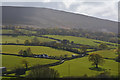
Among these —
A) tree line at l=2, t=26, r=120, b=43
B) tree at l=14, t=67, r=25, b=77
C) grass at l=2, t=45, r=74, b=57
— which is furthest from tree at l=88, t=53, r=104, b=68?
tree at l=14, t=67, r=25, b=77

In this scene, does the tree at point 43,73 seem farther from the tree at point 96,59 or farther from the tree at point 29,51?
the tree at point 96,59

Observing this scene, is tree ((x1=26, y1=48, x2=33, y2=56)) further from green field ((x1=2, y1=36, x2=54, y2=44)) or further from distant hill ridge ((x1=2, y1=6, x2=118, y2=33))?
distant hill ridge ((x1=2, y1=6, x2=118, y2=33))

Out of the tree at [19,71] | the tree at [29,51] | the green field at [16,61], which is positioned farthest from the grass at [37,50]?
the tree at [19,71]

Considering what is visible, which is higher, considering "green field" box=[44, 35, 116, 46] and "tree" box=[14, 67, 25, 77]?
"green field" box=[44, 35, 116, 46]

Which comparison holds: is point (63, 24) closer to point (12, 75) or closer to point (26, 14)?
point (26, 14)

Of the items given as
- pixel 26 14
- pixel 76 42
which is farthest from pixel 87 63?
pixel 26 14
